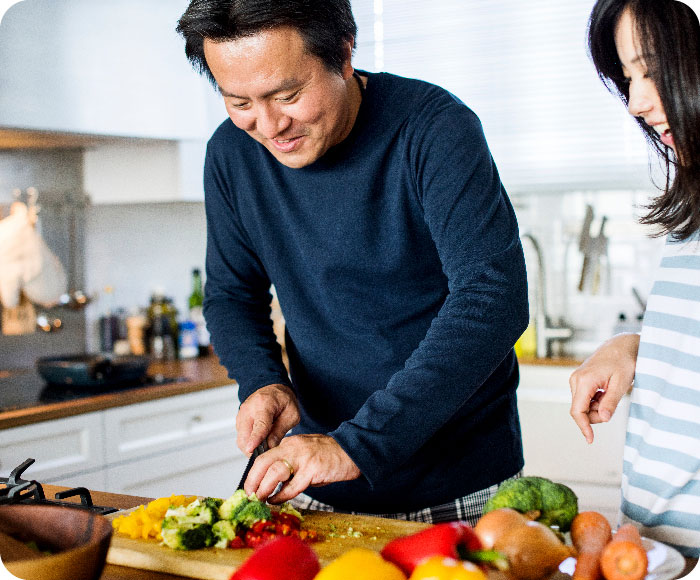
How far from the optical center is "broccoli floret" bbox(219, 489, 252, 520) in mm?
1052

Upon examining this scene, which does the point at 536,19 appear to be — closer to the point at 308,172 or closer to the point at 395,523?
the point at 308,172

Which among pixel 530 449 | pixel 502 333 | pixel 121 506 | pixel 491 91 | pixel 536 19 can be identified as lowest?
pixel 530 449

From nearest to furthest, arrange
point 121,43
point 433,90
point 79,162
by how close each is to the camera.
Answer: point 433,90 → point 121,43 → point 79,162

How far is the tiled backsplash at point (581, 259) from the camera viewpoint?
324 cm

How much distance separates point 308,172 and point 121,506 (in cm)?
64

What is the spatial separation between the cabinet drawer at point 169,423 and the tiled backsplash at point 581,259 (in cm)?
131

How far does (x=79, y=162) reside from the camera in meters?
3.17

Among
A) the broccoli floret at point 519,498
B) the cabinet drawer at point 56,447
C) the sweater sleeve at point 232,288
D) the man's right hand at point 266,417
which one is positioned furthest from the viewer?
the cabinet drawer at point 56,447

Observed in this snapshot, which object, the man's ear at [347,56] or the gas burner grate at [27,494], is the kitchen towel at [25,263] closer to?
the gas burner grate at [27,494]

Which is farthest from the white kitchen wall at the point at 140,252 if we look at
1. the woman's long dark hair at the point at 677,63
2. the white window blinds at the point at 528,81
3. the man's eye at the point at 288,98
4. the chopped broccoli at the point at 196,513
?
the woman's long dark hair at the point at 677,63

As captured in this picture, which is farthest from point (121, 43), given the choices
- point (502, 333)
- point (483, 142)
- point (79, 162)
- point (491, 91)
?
point (502, 333)

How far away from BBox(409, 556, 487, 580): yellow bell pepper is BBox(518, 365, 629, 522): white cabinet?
216 centimetres

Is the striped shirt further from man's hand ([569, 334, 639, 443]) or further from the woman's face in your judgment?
the woman's face

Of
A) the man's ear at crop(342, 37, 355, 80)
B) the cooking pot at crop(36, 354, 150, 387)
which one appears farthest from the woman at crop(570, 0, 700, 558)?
the cooking pot at crop(36, 354, 150, 387)
